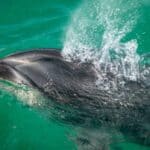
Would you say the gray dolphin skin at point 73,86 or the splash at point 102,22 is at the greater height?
the splash at point 102,22

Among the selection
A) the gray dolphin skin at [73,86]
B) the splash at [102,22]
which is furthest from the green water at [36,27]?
the gray dolphin skin at [73,86]

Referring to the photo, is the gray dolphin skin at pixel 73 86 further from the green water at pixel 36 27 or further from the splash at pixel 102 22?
the green water at pixel 36 27

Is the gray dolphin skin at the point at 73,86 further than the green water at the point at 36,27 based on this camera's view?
No

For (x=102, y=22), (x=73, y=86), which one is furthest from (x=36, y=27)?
(x=73, y=86)

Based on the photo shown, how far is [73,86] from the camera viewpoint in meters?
6.82

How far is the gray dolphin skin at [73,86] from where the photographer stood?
6.82 m

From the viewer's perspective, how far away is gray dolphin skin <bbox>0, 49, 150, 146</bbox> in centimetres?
682

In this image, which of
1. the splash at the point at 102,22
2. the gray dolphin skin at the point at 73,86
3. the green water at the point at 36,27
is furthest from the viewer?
the green water at the point at 36,27

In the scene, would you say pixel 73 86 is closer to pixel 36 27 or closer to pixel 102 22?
pixel 102 22

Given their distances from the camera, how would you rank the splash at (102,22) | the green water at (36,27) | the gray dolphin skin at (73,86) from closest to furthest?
the gray dolphin skin at (73,86) < the splash at (102,22) < the green water at (36,27)

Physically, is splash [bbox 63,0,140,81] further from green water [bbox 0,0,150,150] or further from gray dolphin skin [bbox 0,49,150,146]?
gray dolphin skin [bbox 0,49,150,146]

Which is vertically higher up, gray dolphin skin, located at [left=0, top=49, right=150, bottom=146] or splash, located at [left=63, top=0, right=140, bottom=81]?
splash, located at [left=63, top=0, right=140, bottom=81]

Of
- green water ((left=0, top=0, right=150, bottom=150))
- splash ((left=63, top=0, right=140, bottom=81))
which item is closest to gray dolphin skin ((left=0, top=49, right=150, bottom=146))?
splash ((left=63, top=0, right=140, bottom=81))

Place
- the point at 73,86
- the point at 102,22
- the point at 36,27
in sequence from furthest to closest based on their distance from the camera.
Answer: the point at 36,27 < the point at 102,22 < the point at 73,86
